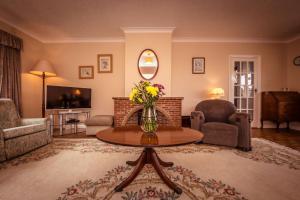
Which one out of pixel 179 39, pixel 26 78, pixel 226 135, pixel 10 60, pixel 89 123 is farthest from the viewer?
pixel 179 39

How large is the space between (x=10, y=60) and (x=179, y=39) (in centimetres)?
420

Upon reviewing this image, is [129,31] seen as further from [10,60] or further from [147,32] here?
[10,60]

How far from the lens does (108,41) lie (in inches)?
185

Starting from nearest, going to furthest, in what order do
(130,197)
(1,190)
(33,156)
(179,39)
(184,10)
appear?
(130,197)
(1,190)
(33,156)
(184,10)
(179,39)

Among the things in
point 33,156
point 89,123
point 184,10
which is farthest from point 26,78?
point 184,10

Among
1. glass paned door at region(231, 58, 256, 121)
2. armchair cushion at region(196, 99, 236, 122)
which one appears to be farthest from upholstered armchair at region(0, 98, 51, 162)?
glass paned door at region(231, 58, 256, 121)

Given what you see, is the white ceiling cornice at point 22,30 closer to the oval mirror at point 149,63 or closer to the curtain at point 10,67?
the curtain at point 10,67

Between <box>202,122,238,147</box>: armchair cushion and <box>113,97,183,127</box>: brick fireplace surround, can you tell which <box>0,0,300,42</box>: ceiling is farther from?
<box>202,122,238,147</box>: armchair cushion

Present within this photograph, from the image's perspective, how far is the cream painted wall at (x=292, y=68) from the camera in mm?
4574

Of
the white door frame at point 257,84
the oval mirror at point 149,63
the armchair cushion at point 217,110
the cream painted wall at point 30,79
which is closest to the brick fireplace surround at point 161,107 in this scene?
the armchair cushion at point 217,110

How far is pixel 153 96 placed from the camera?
1771 millimetres

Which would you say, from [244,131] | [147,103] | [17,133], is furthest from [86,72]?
[244,131]

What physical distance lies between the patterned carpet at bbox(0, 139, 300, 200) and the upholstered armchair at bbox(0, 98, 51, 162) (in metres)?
0.15

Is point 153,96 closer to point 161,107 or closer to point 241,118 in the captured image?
point 241,118
